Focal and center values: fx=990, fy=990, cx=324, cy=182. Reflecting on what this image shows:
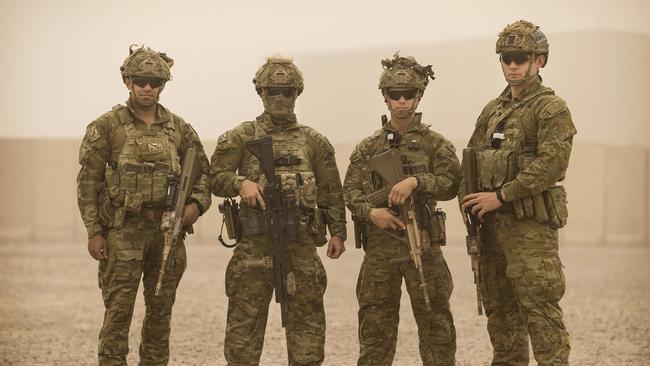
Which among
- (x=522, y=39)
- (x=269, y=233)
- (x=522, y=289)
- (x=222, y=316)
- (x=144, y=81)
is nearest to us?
(x=522, y=289)

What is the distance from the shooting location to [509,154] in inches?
265

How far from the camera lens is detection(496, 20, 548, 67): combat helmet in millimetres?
6809

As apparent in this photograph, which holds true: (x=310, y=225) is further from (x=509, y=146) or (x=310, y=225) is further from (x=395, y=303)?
(x=509, y=146)

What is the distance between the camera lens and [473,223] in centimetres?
695

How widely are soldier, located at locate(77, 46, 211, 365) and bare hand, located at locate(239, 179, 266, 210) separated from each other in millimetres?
403

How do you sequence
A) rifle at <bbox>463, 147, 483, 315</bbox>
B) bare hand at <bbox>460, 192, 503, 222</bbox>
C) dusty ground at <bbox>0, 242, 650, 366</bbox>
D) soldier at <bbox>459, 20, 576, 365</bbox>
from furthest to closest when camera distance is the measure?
dusty ground at <bbox>0, 242, 650, 366</bbox> < rifle at <bbox>463, 147, 483, 315</bbox> < bare hand at <bbox>460, 192, 503, 222</bbox> < soldier at <bbox>459, 20, 576, 365</bbox>

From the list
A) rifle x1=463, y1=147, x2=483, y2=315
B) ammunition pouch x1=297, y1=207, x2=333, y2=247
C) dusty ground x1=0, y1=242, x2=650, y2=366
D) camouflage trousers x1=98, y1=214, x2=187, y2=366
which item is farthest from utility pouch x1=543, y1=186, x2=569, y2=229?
dusty ground x1=0, y1=242, x2=650, y2=366

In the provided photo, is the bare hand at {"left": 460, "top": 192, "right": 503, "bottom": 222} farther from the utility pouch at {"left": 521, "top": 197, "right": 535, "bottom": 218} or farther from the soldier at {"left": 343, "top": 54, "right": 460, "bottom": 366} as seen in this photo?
the soldier at {"left": 343, "top": 54, "right": 460, "bottom": 366}

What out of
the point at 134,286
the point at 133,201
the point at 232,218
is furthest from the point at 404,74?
the point at 134,286

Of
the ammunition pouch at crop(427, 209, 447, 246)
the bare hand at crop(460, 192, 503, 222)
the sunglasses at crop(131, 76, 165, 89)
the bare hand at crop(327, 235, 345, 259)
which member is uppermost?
the sunglasses at crop(131, 76, 165, 89)

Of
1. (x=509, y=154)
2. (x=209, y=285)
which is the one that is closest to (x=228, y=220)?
(x=509, y=154)

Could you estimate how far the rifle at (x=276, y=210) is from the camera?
691 centimetres

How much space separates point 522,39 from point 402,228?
5.11ft

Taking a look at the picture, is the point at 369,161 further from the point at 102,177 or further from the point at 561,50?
the point at 561,50
